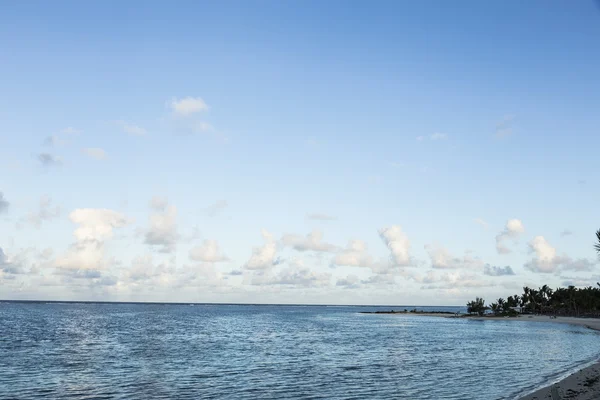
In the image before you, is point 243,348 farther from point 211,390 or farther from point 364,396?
point 364,396

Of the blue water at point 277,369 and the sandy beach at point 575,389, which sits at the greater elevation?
the sandy beach at point 575,389

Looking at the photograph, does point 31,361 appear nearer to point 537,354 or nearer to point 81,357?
point 81,357

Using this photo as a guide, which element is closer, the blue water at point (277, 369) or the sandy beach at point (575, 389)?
the sandy beach at point (575, 389)

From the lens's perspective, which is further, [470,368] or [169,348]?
[169,348]

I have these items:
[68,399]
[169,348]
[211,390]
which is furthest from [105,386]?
[169,348]

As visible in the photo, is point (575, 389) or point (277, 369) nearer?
point (575, 389)

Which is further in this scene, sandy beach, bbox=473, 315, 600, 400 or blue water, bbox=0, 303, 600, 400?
blue water, bbox=0, 303, 600, 400

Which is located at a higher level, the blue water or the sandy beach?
the sandy beach

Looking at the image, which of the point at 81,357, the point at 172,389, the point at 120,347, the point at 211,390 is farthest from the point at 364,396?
the point at 120,347

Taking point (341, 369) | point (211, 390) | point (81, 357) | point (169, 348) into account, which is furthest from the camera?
point (169, 348)

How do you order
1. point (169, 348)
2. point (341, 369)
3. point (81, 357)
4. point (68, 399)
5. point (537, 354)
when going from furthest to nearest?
point (169, 348), point (537, 354), point (81, 357), point (341, 369), point (68, 399)

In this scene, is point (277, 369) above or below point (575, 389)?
below

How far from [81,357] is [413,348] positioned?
53319mm

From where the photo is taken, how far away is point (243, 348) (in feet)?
278
